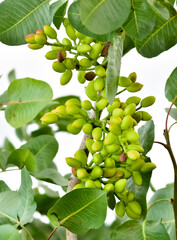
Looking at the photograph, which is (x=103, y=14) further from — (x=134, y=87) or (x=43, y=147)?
(x=43, y=147)

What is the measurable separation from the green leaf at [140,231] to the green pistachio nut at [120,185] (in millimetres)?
79

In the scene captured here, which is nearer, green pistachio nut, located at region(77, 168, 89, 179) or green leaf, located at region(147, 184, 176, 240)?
green pistachio nut, located at region(77, 168, 89, 179)

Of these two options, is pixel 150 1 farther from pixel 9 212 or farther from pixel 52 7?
pixel 9 212

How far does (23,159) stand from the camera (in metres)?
0.67

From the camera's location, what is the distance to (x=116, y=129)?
475 mm

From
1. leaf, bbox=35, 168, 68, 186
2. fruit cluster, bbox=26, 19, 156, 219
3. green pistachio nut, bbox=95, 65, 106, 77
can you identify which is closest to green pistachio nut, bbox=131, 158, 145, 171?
fruit cluster, bbox=26, 19, 156, 219

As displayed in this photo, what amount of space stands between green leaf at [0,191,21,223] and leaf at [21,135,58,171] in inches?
6.9

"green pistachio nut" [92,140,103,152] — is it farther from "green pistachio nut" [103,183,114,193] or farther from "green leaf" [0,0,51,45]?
"green leaf" [0,0,51,45]

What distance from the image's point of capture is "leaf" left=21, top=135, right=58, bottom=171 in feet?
2.43

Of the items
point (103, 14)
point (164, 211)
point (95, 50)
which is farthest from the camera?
point (164, 211)

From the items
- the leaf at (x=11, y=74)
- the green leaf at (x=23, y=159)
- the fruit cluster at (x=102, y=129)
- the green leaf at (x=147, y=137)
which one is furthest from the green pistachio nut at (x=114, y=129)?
the leaf at (x=11, y=74)

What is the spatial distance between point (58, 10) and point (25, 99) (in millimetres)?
119

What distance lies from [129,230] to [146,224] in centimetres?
2

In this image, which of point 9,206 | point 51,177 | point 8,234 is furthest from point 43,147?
point 8,234
